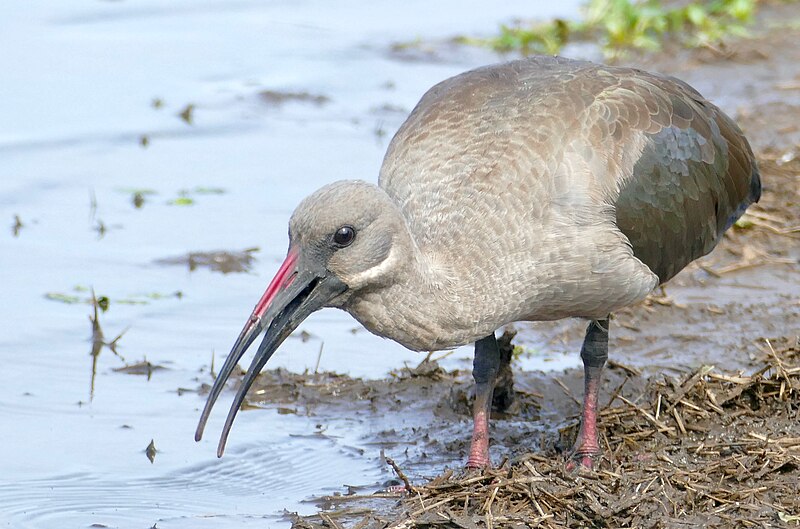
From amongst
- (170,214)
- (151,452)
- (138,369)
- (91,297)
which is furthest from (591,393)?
(170,214)

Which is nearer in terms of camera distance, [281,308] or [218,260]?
[281,308]

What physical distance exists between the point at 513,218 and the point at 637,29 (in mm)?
8509

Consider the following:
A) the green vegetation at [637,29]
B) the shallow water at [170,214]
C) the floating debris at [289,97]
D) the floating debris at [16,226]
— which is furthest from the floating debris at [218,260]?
the green vegetation at [637,29]

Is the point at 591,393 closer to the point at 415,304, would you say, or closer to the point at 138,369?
the point at 415,304

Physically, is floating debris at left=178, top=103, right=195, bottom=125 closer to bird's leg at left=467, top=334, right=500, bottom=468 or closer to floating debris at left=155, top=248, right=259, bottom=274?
floating debris at left=155, top=248, right=259, bottom=274

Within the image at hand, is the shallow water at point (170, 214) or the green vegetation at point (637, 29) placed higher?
the green vegetation at point (637, 29)

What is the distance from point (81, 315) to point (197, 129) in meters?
3.81

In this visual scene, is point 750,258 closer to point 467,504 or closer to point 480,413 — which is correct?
point 480,413

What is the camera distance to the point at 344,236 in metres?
5.71

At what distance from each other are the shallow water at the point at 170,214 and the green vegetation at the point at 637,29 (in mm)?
469

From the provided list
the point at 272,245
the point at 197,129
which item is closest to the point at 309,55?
the point at 197,129

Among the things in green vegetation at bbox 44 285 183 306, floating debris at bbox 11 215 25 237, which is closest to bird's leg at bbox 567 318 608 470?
green vegetation at bbox 44 285 183 306

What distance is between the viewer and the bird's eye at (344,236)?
18.7ft

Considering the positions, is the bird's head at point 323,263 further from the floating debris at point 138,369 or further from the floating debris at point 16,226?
the floating debris at point 16,226
